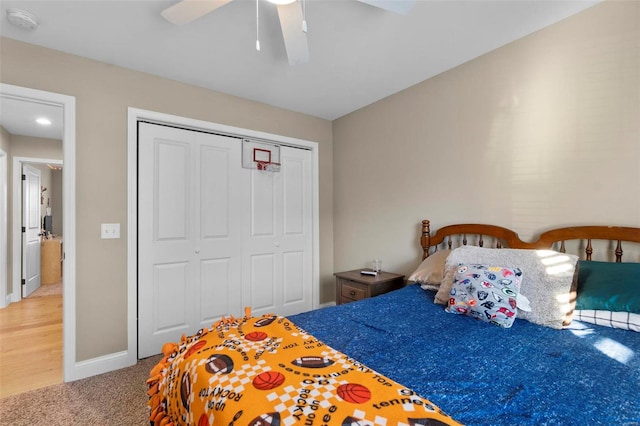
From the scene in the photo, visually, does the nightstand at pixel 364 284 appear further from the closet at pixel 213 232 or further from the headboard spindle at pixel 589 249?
the headboard spindle at pixel 589 249

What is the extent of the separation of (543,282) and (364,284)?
1.43m

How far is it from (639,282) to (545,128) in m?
1.09

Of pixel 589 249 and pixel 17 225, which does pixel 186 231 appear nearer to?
pixel 589 249

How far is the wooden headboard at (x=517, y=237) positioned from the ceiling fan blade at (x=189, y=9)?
86.1 inches

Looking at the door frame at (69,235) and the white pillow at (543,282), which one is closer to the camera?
the white pillow at (543,282)

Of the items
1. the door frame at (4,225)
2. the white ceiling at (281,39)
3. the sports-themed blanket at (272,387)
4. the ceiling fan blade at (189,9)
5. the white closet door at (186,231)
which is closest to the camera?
the sports-themed blanket at (272,387)

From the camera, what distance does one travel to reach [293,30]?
1721 mm

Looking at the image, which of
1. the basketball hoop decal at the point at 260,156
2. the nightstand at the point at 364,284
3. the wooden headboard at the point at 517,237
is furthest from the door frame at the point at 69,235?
the wooden headboard at the point at 517,237

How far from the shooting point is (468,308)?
170cm

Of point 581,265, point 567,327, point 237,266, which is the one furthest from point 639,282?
point 237,266

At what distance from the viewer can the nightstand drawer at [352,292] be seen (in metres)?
A: 2.84

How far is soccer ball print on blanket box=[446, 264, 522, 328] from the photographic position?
5.24ft

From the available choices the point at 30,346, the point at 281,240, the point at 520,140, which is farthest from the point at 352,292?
the point at 30,346

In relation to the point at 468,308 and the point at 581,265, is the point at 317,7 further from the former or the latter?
the point at 581,265
